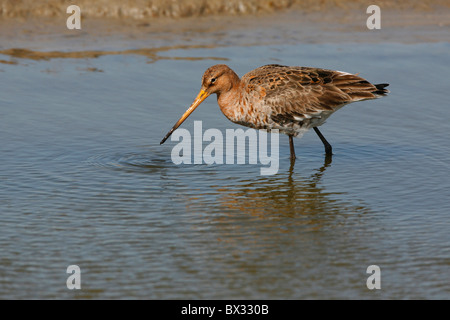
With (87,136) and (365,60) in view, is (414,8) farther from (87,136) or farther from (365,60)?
(87,136)

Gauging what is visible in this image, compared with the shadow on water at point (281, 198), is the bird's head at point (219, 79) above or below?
above

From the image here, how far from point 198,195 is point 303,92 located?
2132 mm

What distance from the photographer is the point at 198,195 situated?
802cm

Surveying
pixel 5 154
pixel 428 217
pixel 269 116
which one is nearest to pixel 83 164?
pixel 5 154

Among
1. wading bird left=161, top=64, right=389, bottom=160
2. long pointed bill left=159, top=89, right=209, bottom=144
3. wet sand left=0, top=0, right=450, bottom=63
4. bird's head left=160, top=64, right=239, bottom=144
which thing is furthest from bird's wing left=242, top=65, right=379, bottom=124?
wet sand left=0, top=0, right=450, bottom=63

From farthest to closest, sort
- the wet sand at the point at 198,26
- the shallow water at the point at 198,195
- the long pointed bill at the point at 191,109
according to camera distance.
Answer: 1. the wet sand at the point at 198,26
2. the long pointed bill at the point at 191,109
3. the shallow water at the point at 198,195

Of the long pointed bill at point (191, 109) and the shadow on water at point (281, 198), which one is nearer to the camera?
the shadow on water at point (281, 198)

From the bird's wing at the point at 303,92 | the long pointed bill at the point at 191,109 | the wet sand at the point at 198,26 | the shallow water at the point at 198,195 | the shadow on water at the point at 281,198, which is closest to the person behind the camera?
the shallow water at the point at 198,195

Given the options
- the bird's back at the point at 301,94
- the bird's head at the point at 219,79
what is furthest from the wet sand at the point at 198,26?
the bird's back at the point at 301,94

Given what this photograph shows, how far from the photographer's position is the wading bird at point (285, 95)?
364 inches

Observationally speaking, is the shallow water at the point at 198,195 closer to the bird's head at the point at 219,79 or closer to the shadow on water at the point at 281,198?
the shadow on water at the point at 281,198

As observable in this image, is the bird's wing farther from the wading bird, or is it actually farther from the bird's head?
the bird's head

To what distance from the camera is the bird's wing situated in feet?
30.3

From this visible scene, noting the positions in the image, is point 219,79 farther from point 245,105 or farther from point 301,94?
point 301,94
